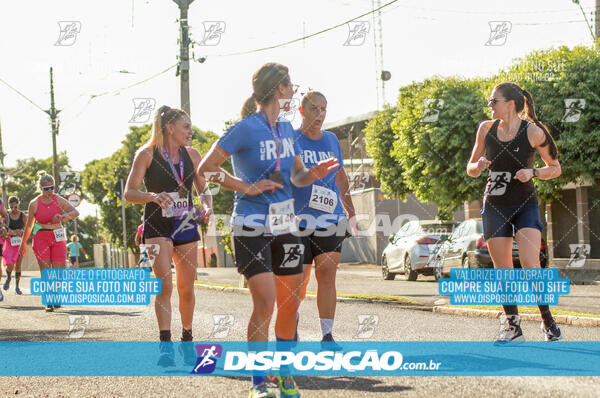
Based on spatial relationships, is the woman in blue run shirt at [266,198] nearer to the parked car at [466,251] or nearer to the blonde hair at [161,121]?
the blonde hair at [161,121]

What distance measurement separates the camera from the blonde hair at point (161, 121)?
6.72m

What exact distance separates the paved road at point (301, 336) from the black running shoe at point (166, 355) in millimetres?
347

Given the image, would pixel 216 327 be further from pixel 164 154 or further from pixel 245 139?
pixel 245 139

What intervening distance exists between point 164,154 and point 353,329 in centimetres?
321

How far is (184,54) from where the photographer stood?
2142 cm

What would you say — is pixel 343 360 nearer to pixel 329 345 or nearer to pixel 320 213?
pixel 329 345

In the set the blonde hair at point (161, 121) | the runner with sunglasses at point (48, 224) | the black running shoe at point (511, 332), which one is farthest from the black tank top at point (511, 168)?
the runner with sunglasses at point (48, 224)

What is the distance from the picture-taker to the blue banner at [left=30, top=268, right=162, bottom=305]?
1290 centimetres

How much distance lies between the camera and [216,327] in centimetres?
943

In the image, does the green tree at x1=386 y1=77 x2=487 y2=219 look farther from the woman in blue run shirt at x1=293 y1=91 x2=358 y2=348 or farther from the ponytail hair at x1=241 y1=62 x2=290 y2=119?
the ponytail hair at x1=241 y1=62 x2=290 y2=119

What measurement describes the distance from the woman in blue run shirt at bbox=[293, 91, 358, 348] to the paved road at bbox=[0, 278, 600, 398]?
3.64 feet

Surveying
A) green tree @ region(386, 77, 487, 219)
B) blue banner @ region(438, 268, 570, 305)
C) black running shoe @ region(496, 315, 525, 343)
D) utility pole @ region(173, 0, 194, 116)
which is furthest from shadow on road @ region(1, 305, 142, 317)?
green tree @ region(386, 77, 487, 219)

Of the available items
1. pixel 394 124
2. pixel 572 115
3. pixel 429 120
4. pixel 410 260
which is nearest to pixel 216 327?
pixel 410 260

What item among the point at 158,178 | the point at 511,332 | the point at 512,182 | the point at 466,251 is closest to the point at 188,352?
the point at 158,178
